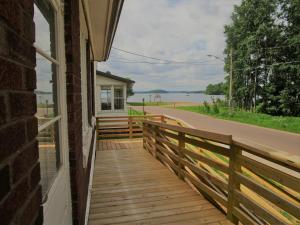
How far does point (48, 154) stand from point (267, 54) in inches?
921

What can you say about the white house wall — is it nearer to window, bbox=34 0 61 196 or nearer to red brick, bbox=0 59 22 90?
window, bbox=34 0 61 196

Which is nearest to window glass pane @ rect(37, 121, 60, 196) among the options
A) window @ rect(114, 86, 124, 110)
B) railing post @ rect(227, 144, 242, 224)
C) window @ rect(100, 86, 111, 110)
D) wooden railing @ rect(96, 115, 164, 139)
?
railing post @ rect(227, 144, 242, 224)

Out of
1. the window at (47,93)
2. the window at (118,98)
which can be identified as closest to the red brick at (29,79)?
the window at (47,93)

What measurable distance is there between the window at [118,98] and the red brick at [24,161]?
10.5 meters

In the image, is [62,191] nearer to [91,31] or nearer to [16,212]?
[16,212]

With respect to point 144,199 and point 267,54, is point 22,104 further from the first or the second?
point 267,54

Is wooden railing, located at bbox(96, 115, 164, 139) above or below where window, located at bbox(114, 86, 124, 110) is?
below

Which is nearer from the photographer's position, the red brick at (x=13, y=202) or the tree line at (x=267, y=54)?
the red brick at (x=13, y=202)

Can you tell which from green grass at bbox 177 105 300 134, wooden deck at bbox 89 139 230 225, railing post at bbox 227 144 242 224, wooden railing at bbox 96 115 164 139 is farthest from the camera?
green grass at bbox 177 105 300 134

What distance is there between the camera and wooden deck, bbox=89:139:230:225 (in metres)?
2.71

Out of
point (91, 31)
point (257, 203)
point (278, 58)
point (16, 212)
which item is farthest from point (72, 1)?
point (278, 58)

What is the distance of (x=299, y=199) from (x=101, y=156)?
4.84 m

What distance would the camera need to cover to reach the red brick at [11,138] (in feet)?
1.65

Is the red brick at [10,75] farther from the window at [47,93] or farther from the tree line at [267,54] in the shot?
the tree line at [267,54]
